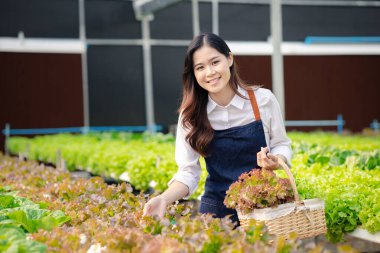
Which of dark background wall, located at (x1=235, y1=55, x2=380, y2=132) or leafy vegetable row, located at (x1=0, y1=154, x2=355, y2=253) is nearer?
leafy vegetable row, located at (x1=0, y1=154, x2=355, y2=253)

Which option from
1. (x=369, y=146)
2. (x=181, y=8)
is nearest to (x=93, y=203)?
(x=369, y=146)

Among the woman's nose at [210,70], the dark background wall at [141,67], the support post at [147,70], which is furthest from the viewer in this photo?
the dark background wall at [141,67]

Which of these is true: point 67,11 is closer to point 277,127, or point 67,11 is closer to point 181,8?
point 181,8

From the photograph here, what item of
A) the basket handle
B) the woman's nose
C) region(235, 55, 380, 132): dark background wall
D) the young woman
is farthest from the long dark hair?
region(235, 55, 380, 132): dark background wall

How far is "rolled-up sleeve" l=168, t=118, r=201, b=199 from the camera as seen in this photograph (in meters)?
3.43

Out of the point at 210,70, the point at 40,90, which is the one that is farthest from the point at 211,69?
the point at 40,90

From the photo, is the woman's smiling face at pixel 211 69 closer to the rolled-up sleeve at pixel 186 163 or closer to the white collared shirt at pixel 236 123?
the white collared shirt at pixel 236 123

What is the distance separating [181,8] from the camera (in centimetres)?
2044

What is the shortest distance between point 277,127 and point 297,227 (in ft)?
2.24

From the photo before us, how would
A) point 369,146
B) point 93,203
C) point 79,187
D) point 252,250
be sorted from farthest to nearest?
1. point 369,146
2. point 79,187
3. point 93,203
4. point 252,250

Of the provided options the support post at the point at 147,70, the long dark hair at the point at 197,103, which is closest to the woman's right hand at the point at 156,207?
the long dark hair at the point at 197,103

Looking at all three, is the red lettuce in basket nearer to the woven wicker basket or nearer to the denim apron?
the woven wicker basket

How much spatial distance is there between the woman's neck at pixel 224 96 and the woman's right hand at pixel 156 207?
0.76m

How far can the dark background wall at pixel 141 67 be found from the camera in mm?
18547
